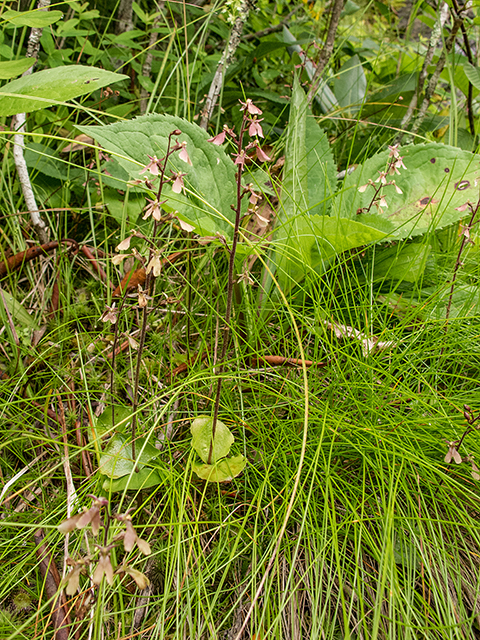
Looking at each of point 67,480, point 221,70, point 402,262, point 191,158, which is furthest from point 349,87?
point 67,480

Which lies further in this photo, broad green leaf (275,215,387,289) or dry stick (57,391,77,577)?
broad green leaf (275,215,387,289)

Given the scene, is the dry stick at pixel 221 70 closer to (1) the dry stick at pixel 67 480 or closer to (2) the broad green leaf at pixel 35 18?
(2) the broad green leaf at pixel 35 18

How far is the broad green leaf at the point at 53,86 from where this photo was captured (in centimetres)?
111

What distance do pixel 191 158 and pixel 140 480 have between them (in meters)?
0.97

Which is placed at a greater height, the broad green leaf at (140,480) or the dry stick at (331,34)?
the dry stick at (331,34)

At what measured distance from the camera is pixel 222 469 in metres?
1.10

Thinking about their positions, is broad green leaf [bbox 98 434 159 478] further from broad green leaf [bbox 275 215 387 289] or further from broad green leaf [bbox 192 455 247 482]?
broad green leaf [bbox 275 215 387 289]

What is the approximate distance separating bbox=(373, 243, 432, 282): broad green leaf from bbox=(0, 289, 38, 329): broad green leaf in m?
1.21

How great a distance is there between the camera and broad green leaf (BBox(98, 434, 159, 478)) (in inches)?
41.4

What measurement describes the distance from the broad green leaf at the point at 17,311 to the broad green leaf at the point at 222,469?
2.71ft

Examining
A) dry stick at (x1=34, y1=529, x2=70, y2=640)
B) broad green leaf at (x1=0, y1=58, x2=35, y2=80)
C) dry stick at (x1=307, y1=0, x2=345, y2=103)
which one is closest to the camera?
dry stick at (x1=34, y1=529, x2=70, y2=640)

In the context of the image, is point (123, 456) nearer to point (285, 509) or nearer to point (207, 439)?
point (207, 439)

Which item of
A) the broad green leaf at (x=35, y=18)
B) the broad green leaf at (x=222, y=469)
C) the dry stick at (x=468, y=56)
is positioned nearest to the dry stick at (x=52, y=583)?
the broad green leaf at (x=222, y=469)

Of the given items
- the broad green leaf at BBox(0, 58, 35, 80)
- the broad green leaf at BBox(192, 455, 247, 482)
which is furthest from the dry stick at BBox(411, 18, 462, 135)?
the broad green leaf at BBox(192, 455, 247, 482)
